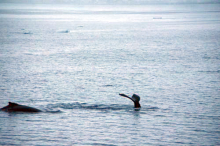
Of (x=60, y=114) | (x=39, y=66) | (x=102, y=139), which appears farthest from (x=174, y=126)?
(x=39, y=66)

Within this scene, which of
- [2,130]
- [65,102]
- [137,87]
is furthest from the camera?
[137,87]

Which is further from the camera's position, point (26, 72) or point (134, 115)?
point (26, 72)

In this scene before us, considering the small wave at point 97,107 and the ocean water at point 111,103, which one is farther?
the small wave at point 97,107

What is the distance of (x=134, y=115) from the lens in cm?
2373

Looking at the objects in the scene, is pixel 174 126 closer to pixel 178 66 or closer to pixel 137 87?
pixel 137 87

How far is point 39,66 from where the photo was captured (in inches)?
1892

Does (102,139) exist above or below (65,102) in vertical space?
below

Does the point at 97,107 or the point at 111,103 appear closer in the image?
the point at 97,107

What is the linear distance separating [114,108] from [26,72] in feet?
64.9

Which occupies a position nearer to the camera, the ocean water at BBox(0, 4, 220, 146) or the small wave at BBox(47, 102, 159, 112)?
the ocean water at BBox(0, 4, 220, 146)

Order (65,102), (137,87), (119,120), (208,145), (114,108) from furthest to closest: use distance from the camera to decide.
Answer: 1. (137,87)
2. (65,102)
3. (114,108)
4. (119,120)
5. (208,145)

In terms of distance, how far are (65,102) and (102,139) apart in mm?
8521

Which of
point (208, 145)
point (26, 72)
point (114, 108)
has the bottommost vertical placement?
point (208, 145)

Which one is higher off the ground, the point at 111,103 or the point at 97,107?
the point at 111,103
